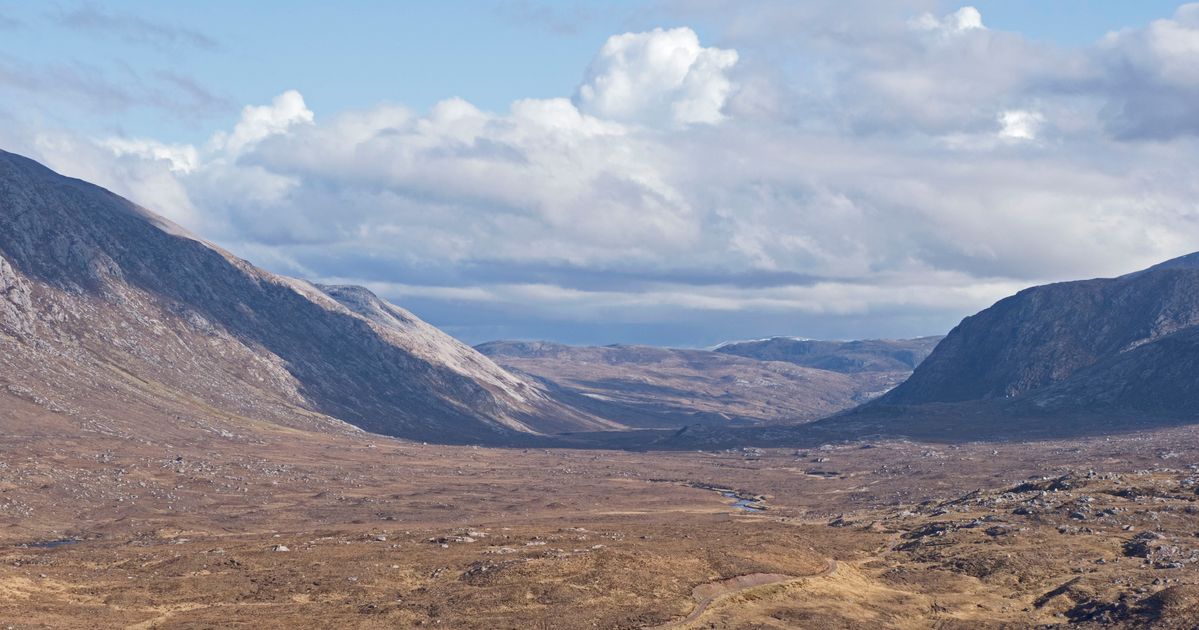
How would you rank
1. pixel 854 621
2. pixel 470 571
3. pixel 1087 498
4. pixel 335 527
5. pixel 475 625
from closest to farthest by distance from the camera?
1. pixel 475 625
2. pixel 854 621
3. pixel 470 571
4. pixel 1087 498
5. pixel 335 527

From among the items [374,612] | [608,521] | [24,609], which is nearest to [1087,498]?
[608,521]

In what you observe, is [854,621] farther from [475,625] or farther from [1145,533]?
[1145,533]

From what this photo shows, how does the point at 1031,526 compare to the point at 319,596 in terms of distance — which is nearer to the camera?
the point at 319,596

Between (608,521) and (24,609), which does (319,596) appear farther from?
(608,521)

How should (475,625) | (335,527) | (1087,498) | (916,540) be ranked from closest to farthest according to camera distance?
(475,625)
(916,540)
(1087,498)
(335,527)

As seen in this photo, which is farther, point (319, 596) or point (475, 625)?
point (319, 596)

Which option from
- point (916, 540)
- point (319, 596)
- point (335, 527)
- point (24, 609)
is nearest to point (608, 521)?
point (335, 527)

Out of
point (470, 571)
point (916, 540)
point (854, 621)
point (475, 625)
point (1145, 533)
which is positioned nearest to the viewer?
point (475, 625)

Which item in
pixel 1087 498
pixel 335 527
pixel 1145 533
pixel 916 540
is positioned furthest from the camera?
pixel 335 527
